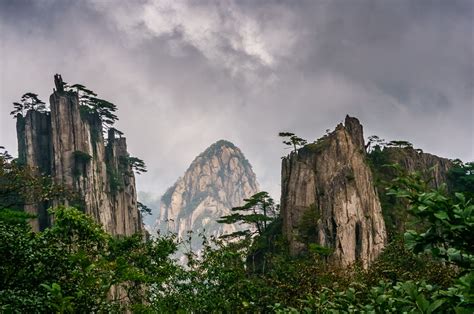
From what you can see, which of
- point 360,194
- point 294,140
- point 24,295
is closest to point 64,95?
point 294,140

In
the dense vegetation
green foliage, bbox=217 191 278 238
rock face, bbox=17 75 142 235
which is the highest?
rock face, bbox=17 75 142 235

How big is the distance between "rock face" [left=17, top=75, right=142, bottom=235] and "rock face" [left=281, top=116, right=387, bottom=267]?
26287 mm

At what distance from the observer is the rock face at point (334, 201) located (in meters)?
44.2

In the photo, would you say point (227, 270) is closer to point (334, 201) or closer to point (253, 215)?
point (334, 201)

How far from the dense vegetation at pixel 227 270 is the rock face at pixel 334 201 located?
3575 millimetres

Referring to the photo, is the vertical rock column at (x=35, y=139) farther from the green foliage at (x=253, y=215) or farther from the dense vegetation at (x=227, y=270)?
the green foliage at (x=253, y=215)

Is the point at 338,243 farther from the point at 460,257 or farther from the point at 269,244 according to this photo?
the point at 460,257

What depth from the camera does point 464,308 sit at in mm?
2305

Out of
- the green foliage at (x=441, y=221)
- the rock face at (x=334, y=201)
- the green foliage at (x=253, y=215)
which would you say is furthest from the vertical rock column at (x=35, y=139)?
the green foliage at (x=441, y=221)

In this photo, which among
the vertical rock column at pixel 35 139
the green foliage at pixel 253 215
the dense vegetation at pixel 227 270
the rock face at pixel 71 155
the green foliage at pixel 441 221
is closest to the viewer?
the green foliage at pixel 441 221

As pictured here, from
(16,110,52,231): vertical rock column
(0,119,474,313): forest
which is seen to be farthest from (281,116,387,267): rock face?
(16,110,52,231): vertical rock column

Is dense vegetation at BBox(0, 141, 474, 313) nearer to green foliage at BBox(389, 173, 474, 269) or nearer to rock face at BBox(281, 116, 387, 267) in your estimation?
green foliage at BBox(389, 173, 474, 269)

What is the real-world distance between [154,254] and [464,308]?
31.8m

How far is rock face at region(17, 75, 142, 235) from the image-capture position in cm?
5866
